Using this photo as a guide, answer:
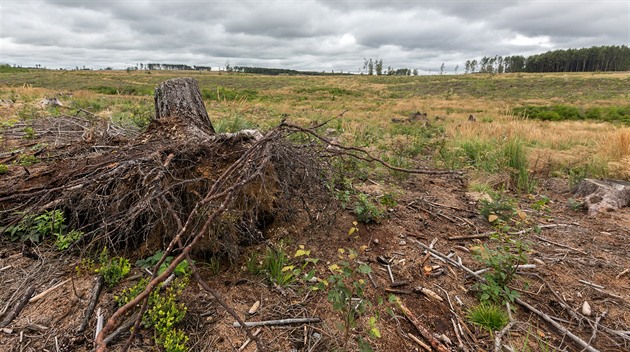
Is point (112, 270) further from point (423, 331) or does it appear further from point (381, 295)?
point (423, 331)

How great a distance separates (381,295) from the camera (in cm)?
211

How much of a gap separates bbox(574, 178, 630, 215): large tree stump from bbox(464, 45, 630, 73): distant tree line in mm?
93759

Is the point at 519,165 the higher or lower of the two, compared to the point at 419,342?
higher

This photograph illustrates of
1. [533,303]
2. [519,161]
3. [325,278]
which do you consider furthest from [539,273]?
[519,161]

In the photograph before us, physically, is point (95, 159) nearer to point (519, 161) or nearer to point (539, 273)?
point (539, 273)

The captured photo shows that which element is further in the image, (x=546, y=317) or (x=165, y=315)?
(x=546, y=317)

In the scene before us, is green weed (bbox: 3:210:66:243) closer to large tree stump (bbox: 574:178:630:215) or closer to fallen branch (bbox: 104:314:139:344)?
fallen branch (bbox: 104:314:139:344)

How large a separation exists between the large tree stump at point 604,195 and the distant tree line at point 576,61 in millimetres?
93759

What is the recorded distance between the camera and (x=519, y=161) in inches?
194

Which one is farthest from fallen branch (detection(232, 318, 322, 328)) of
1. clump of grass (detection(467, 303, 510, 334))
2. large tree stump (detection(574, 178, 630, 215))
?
large tree stump (detection(574, 178, 630, 215))

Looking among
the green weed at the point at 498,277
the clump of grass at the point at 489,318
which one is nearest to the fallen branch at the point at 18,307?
the clump of grass at the point at 489,318

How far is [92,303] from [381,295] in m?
1.74

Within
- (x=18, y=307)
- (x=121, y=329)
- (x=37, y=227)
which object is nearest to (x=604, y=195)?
(x=121, y=329)

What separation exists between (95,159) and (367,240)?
7.82 feet
